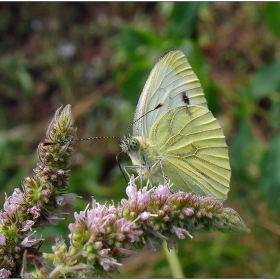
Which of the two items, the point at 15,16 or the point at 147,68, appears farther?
the point at 15,16

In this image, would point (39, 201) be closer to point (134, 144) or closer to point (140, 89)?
point (134, 144)

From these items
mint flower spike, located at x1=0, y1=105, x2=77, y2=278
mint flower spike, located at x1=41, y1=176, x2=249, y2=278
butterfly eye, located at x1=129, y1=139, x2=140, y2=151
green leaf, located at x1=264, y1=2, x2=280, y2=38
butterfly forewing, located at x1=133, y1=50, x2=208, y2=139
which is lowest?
mint flower spike, located at x1=41, y1=176, x2=249, y2=278

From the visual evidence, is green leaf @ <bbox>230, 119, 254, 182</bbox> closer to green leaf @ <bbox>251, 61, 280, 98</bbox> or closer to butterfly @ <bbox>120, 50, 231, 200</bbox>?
green leaf @ <bbox>251, 61, 280, 98</bbox>

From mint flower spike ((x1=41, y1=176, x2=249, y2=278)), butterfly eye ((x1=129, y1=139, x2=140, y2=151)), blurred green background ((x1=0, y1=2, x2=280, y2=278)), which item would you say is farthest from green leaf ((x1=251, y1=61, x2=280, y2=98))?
mint flower spike ((x1=41, y1=176, x2=249, y2=278))

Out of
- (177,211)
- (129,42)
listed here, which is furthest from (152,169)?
(129,42)

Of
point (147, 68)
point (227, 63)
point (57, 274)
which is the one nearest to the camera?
point (57, 274)

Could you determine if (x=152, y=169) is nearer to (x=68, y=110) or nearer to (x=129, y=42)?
(x=68, y=110)
